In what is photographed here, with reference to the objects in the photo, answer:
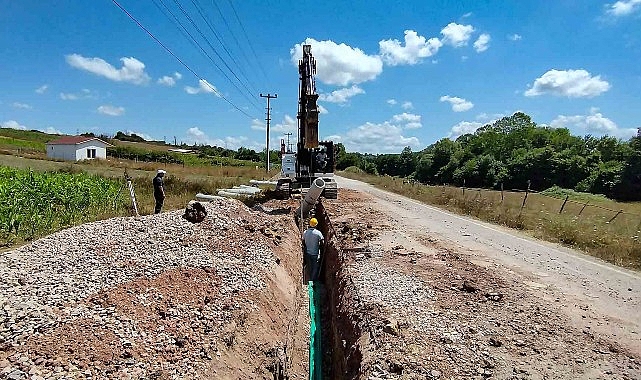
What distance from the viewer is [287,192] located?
59.9 ft

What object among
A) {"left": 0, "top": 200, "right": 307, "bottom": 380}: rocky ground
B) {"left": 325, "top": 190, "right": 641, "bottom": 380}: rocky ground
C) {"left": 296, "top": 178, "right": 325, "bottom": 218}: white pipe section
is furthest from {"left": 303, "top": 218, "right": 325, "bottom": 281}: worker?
{"left": 325, "top": 190, "right": 641, "bottom": 380}: rocky ground

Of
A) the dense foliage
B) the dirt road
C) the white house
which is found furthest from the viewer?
the white house

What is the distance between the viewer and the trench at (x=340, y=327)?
5.98 meters

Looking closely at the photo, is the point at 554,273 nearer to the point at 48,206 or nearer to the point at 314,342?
the point at 314,342

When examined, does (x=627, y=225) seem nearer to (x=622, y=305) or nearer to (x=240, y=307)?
(x=622, y=305)

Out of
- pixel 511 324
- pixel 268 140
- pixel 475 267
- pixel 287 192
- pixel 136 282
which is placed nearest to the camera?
pixel 511 324

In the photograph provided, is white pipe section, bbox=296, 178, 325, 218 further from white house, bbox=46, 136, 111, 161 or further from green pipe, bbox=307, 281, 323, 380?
white house, bbox=46, 136, 111, 161

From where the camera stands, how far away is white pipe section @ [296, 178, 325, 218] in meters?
14.8

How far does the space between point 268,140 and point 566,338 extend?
43781 millimetres

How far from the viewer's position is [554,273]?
359 inches

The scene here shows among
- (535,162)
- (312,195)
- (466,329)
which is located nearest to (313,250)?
(312,195)

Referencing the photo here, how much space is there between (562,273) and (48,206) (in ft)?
43.5

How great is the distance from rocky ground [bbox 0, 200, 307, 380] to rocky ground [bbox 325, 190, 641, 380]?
1.67 meters

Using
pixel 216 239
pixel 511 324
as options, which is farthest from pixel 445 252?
pixel 216 239
